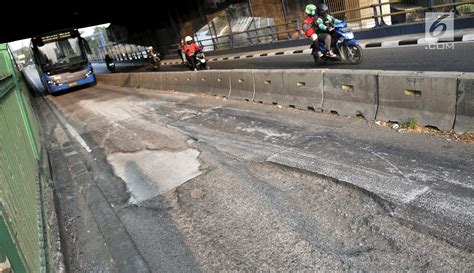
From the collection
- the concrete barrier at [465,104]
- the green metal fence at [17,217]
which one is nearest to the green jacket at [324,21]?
the concrete barrier at [465,104]

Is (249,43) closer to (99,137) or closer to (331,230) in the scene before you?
(99,137)

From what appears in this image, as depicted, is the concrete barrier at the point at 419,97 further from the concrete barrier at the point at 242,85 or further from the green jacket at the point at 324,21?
the green jacket at the point at 324,21

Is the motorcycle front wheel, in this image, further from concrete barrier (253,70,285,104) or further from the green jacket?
concrete barrier (253,70,285,104)

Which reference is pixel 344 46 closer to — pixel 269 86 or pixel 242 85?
pixel 269 86

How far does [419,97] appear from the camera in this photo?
563 cm

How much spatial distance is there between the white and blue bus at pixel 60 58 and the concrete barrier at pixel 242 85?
558 inches

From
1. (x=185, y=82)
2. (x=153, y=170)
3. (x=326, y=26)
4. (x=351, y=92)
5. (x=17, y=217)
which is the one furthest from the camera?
(x=185, y=82)

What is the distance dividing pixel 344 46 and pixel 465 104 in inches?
228

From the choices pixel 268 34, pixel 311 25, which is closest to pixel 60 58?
pixel 268 34

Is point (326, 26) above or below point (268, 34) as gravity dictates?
above

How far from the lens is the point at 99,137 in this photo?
9055mm

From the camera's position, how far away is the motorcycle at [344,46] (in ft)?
32.8

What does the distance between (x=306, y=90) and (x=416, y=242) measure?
202 inches

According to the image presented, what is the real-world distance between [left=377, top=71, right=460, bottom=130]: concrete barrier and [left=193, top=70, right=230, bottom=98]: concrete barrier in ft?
18.8
